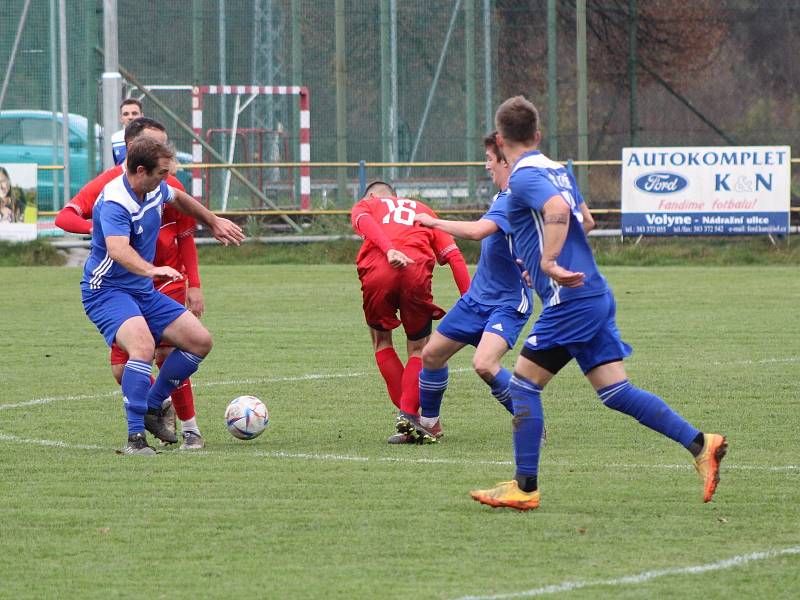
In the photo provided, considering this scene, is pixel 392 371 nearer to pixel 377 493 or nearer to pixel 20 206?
pixel 377 493

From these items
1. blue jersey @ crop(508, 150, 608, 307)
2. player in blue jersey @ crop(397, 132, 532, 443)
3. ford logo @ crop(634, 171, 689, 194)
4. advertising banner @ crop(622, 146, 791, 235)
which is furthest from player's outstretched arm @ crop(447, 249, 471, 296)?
ford logo @ crop(634, 171, 689, 194)

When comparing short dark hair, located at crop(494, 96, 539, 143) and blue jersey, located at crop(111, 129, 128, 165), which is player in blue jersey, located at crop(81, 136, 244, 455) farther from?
short dark hair, located at crop(494, 96, 539, 143)

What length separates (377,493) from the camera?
649cm

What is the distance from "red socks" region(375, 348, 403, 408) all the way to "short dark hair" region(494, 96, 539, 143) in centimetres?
277

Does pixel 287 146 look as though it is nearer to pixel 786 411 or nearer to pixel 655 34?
pixel 655 34

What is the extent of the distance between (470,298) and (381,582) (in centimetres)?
308

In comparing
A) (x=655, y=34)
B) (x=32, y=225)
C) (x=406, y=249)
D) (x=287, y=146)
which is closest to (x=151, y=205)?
(x=406, y=249)

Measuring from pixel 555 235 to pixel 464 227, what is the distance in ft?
3.92

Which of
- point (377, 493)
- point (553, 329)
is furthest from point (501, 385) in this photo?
point (553, 329)

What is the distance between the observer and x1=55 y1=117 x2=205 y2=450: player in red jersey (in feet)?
26.3

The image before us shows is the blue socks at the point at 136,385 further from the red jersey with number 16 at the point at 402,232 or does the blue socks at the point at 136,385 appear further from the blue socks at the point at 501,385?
the blue socks at the point at 501,385

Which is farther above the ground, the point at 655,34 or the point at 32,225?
the point at 655,34

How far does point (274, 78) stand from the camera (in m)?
25.1

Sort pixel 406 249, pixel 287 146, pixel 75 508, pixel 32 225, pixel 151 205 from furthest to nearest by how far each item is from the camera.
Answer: pixel 287 146 < pixel 32 225 < pixel 406 249 < pixel 151 205 < pixel 75 508
